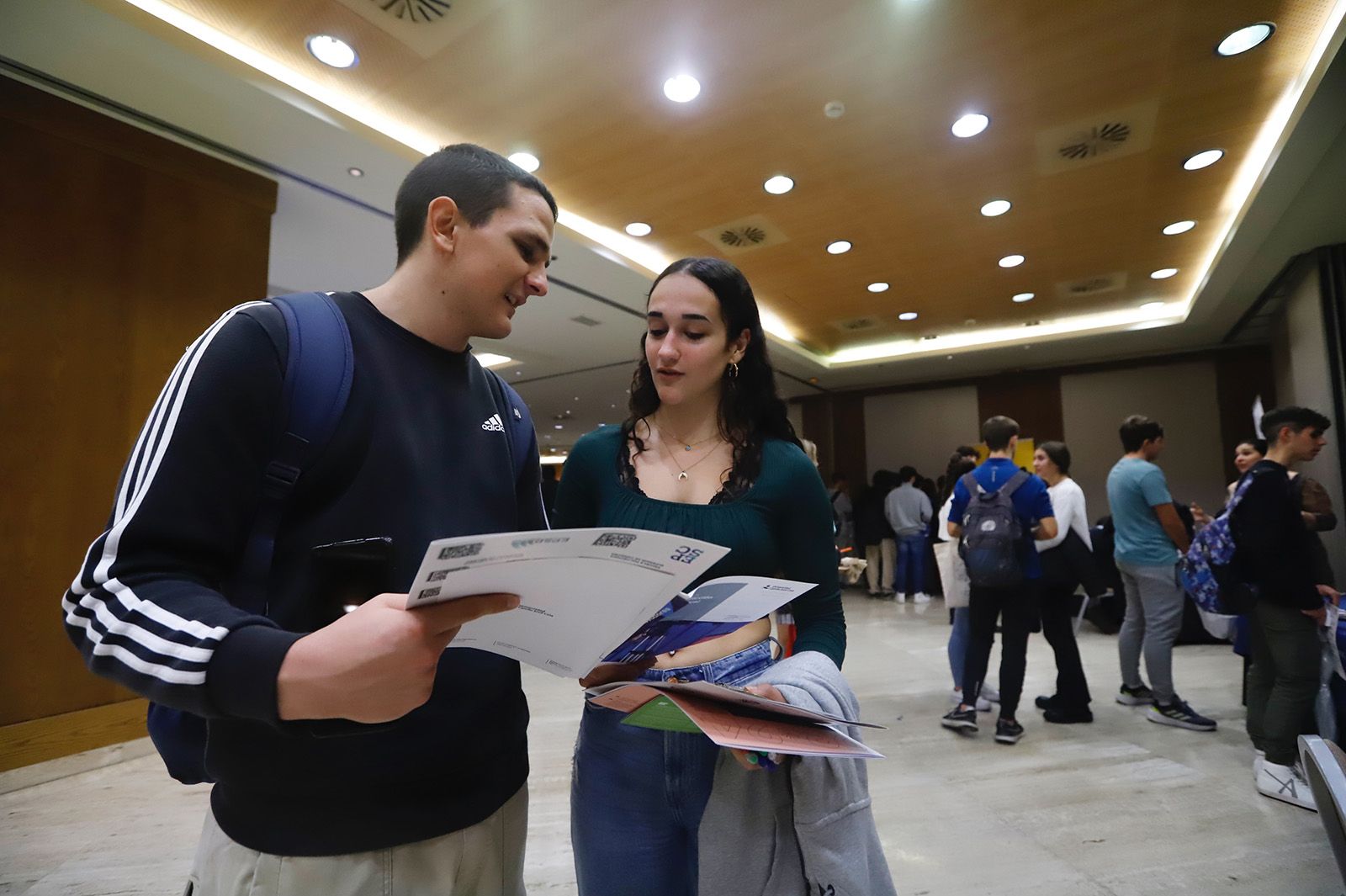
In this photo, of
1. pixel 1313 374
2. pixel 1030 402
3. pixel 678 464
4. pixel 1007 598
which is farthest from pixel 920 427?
pixel 678 464

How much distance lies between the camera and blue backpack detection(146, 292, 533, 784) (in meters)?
0.70

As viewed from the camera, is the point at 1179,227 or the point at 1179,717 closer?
the point at 1179,717

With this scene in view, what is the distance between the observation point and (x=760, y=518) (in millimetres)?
1178

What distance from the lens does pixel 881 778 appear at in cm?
303

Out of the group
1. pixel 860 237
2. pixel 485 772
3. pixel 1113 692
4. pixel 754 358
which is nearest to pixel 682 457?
pixel 754 358

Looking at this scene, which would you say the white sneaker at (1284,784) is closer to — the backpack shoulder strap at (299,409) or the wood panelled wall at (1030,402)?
the backpack shoulder strap at (299,409)

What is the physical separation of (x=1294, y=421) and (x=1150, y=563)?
1.10 metres

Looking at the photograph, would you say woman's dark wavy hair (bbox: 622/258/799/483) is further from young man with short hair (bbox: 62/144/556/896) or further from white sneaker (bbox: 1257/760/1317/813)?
white sneaker (bbox: 1257/760/1317/813)

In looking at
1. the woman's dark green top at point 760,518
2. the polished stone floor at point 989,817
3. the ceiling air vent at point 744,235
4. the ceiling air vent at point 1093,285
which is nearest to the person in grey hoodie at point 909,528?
the ceiling air vent at point 1093,285

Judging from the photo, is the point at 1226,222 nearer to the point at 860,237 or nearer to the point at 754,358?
the point at 860,237

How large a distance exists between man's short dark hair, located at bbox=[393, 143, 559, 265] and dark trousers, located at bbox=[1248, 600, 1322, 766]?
334 cm

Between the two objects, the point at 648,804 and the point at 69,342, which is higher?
the point at 69,342

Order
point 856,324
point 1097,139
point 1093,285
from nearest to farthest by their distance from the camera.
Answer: point 1097,139
point 1093,285
point 856,324

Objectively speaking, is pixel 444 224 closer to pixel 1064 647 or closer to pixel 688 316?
pixel 688 316
